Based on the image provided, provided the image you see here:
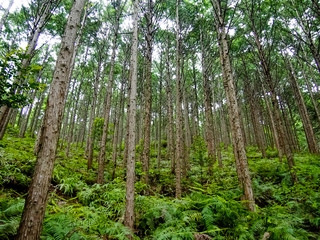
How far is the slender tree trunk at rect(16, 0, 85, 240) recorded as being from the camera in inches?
81.4

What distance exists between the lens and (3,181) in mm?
4359

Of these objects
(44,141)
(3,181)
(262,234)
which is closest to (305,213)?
(262,234)

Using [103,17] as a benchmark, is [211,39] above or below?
below

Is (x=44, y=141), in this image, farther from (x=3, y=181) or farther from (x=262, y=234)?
(x=262, y=234)

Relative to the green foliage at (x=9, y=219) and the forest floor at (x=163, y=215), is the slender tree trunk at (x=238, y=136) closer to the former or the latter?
the forest floor at (x=163, y=215)

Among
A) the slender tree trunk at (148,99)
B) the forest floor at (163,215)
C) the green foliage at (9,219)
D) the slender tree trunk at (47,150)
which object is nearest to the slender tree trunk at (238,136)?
the forest floor at (163,215)

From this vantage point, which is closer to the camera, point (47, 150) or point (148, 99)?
point (47, 150)

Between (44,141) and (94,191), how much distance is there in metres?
4.02

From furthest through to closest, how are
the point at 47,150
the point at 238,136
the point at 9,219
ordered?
the point at 238,136 → the point at 9,219 → the point at 47,150

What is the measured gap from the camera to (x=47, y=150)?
2320 mm

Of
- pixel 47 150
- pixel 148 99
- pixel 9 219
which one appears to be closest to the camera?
pixel 47 150

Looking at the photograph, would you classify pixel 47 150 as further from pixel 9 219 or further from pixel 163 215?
pixel 163 215

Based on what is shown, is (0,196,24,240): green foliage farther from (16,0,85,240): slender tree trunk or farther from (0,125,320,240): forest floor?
(16,0,85,240): slender tree trunk

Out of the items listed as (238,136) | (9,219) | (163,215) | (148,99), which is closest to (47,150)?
(9,219)
